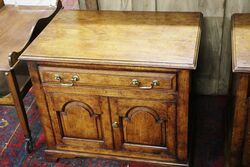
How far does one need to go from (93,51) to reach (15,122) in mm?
930

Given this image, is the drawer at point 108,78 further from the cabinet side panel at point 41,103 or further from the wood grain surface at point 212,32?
the wood grain surface at point 212,32

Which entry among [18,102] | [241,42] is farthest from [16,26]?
[241,42]

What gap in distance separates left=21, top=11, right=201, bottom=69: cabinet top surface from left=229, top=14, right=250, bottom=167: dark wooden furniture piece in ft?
0.54

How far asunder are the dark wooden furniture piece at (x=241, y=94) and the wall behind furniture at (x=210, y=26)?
162mm

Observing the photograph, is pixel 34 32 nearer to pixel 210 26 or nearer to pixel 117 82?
pixel 117 82

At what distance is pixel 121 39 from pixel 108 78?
191 millimetres

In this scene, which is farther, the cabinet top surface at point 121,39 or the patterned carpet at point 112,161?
the patterned carpet at point 112,161

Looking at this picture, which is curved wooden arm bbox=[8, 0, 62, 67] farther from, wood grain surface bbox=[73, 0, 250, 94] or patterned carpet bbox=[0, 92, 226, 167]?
patterned carpet bbox=[0, 92, 226, 167]

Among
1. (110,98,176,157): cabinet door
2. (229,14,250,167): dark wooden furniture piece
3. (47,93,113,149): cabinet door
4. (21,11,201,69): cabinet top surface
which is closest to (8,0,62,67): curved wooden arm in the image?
(21,11,201,69): cabinet top surface

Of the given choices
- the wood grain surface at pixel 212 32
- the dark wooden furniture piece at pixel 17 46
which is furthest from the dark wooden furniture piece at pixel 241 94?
the dark wooden furniture piece at pixel 17 46

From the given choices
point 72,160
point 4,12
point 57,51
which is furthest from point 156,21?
point 4,12

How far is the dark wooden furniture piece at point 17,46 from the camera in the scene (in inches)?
75.0

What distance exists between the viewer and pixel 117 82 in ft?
5.58

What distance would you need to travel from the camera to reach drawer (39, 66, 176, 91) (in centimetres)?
164
